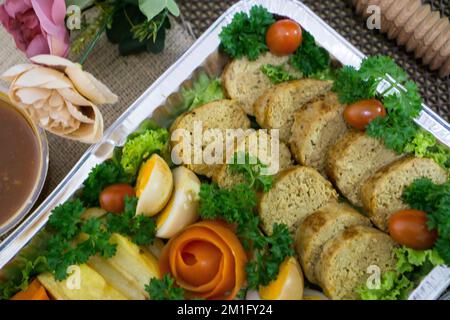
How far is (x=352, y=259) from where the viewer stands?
2385mm

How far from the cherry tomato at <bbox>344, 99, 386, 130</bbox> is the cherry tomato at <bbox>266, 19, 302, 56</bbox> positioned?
37 centimetres

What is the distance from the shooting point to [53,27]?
8.18 ft

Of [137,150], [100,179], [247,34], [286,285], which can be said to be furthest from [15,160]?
[286,285]

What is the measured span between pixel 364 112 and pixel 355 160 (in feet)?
0.67

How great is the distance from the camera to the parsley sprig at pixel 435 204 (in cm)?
226

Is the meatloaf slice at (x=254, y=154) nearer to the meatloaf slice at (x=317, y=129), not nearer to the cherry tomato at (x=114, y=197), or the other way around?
the meatloaf slice at (x=317, y=129)

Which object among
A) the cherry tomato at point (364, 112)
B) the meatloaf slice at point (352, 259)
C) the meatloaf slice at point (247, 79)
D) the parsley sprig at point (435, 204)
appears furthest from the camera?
the meatloaf slice at point (247, 79)

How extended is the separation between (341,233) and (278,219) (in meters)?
0.26

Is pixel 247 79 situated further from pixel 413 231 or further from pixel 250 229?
pixel 413 231

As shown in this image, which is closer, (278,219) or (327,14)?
(278,219)

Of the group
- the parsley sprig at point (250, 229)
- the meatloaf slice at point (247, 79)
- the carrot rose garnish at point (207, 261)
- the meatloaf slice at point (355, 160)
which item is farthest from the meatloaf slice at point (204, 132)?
the meatloaf slice at point (355, 160)

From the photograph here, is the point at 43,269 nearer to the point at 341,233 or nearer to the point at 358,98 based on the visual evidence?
the point at 341,233

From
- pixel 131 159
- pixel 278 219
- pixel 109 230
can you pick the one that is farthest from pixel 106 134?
pixel 278 219

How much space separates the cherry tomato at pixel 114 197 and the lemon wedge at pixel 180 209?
16 cm
